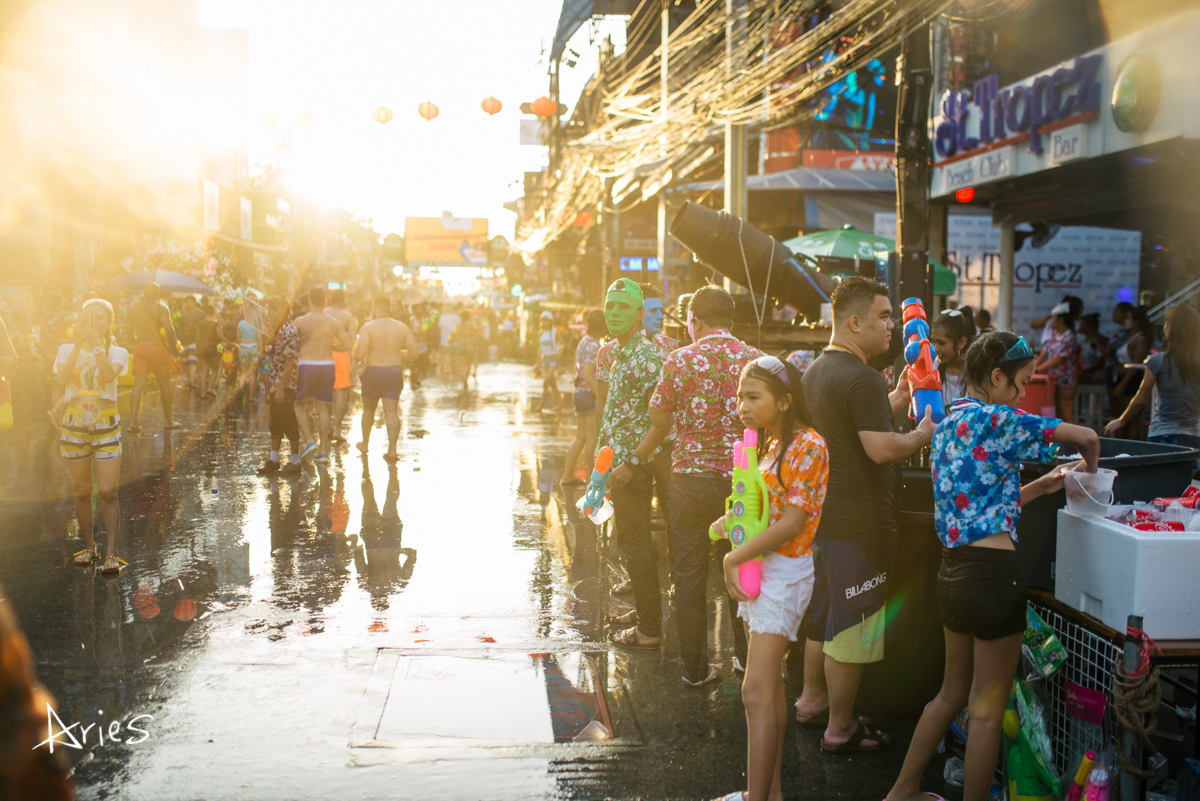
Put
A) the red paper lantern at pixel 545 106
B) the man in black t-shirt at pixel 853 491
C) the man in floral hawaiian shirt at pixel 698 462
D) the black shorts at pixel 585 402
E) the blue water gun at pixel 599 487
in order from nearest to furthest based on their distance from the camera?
1. the man in black t-shirt at pixel 853 491
2. the man in floral hawaiian shirt at pixel 698 462
3. the blue water gun at pixel 599 487
4. the black shorts at pixel 585 402
5. the red paper lantern at pixel 545 106

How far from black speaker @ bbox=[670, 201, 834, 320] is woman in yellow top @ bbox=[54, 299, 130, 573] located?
4.42 m

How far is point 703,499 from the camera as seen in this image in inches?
172

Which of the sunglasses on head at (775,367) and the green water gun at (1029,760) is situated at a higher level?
the sunglasses on head at (775,367)

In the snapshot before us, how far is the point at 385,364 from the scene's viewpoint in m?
11.1

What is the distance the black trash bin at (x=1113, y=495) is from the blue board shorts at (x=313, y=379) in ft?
27.7

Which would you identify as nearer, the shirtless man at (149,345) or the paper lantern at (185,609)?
the paper lantern at (185,609)

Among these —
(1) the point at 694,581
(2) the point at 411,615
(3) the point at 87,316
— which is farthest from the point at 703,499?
(3) the point at 87,316

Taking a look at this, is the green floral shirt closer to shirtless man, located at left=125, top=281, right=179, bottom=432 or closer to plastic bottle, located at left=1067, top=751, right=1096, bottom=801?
plastic bottle, located at left=1067, top=751, right=1096, bottom=801

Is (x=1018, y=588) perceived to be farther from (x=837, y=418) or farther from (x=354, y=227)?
(x=354, y=227)

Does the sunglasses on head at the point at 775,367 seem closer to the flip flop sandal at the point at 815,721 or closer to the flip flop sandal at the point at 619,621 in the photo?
the flip flop sandal at the point at 815,721

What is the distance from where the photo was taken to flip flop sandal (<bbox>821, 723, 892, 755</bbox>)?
378 centimetres

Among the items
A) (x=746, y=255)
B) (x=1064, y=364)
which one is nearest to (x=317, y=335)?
(x=746, y=255)

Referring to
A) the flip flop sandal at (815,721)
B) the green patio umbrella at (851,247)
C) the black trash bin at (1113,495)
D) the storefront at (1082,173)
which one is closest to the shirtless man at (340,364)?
the green patio umbrella at (851,247)

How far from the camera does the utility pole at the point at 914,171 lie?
6.72 m
